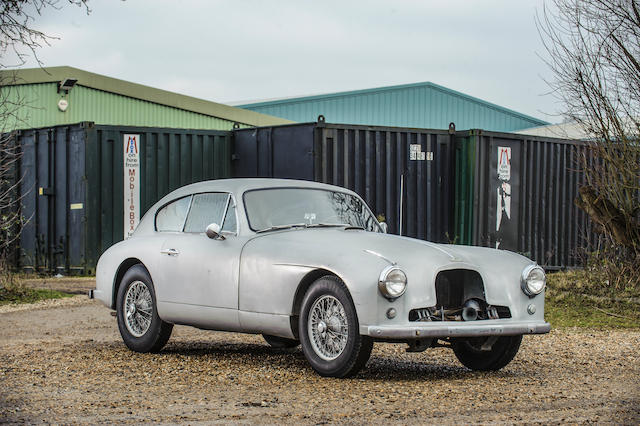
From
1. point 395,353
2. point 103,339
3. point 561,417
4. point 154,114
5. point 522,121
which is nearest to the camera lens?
point 561,417

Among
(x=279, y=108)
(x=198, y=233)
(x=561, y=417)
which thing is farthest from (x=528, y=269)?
(x=279, y=108)

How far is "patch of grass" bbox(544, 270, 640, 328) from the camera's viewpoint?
12.1m

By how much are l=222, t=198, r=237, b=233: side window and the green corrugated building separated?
16203mm

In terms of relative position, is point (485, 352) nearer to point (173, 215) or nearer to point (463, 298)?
point (463, 298)

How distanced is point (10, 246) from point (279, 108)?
79.0 feet

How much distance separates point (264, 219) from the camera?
8.06 meters

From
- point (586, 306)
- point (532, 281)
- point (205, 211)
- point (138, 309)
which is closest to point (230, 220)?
point (205, 211)

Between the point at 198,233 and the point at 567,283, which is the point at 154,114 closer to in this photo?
the point at 567,283

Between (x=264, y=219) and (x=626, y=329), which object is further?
(x=626, y=329)

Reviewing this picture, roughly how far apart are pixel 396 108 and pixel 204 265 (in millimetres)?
35873

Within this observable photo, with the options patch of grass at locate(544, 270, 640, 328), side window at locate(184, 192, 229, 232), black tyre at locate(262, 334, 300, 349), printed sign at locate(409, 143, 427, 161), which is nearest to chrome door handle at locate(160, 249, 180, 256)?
side window at locate(184, 192, 229, 232)

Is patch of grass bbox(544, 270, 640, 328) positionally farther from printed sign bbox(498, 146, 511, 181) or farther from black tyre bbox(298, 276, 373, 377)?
black tyre bbox(298, 276, 373, 377)

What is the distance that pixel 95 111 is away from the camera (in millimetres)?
26859

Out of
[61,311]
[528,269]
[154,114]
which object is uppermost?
[154,114]
